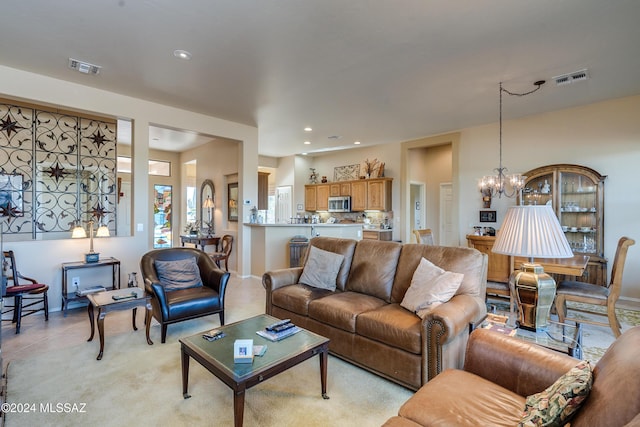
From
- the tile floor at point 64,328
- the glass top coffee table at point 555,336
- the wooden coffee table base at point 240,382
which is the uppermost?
the glass top coffee table at point 555,336

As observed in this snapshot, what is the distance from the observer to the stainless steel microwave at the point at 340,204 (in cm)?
836

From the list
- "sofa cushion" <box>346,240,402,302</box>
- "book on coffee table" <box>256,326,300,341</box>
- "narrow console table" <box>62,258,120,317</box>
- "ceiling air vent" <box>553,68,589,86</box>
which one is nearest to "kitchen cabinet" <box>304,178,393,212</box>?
"ceiling air vent" <box>553,68,589,86</box>

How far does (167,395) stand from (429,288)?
2146mm

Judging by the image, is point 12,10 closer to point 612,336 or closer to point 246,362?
point 246,362

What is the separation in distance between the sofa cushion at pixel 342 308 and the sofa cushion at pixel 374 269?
11 cm

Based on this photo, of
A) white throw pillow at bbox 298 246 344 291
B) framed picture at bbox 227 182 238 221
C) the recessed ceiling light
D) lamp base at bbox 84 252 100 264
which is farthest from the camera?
framed picture at bbox 227 182 238 221

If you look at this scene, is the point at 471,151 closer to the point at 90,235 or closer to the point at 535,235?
the point at 535,235

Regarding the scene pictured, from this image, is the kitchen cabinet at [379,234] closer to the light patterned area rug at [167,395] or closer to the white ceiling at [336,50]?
the white ceiling at [336,50]

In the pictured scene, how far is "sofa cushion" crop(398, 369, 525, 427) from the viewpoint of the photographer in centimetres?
130

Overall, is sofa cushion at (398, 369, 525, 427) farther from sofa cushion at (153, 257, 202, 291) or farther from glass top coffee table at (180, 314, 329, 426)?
sofa cushion at (153, 257, 202, 291)

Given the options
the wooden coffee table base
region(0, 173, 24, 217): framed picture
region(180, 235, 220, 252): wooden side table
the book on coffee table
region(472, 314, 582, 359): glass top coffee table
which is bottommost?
the wooden coffee table base

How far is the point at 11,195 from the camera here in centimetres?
416

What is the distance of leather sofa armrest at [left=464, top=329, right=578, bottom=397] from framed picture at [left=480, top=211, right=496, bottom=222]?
4715 millimetres

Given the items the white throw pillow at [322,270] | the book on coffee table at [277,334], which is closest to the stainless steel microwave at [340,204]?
the white throw pillow at [322,270]
